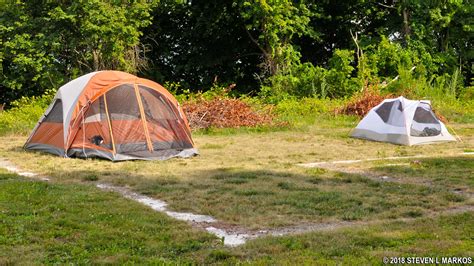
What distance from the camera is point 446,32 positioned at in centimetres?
2817

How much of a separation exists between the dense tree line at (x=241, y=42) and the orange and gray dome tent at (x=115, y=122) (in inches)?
401

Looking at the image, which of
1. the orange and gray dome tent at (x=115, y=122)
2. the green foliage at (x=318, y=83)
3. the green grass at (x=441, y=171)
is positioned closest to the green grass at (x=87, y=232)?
the orange and gray dome tent at (x=115, y=122)

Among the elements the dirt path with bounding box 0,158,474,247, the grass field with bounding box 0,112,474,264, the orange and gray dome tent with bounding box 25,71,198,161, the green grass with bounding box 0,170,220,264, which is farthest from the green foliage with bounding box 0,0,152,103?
the dirt path with bounding box 0,158,474,247

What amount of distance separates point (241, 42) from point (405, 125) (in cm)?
1604

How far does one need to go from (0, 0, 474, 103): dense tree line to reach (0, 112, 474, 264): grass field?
10.7 m

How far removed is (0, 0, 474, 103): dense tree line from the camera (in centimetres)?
2308

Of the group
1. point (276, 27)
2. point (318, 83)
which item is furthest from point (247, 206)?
point (276, 27)

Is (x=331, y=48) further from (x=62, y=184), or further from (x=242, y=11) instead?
(x=62, y=184)

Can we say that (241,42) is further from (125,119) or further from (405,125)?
(125,119)

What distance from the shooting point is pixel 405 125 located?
47.2 feet

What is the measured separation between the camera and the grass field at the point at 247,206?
5.31 metres

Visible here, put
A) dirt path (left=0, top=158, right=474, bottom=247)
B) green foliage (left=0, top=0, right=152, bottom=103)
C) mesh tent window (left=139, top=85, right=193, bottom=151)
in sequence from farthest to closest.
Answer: green foliage (left=0, top=0, right=152, bottom=103)
mesh tent window (left=139, top=85, right=193, bottom=151)
dirt path (left=0, top=158, right=474, bottom=247)

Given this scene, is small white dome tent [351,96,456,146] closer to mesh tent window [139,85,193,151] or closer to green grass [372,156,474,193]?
green grass [372,156,474,193]

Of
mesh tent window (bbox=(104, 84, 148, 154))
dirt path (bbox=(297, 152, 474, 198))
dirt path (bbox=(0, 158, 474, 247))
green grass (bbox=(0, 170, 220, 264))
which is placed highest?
mesh tent window (bbox=(104, 84, 148, 154))
